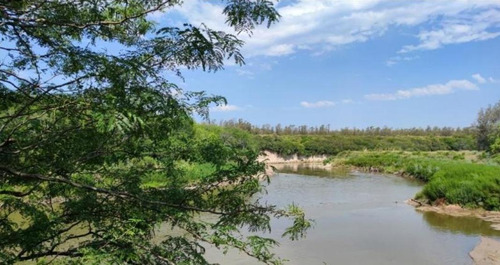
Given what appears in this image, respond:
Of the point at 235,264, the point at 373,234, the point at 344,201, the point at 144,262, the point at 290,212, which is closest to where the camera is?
the point at 144,262

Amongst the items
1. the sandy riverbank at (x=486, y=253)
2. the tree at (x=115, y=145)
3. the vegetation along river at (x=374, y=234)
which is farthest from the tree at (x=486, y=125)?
the tree at (x=115, y=145)

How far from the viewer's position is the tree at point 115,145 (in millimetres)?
2469

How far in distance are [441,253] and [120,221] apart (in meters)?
9.16

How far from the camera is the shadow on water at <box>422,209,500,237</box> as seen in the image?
39.7 ft

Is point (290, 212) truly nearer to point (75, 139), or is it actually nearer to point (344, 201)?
point (75, 139)

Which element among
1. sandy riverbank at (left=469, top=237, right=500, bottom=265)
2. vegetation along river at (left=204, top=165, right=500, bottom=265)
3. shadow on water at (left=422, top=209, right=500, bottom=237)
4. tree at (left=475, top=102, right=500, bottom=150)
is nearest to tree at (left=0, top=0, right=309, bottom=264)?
vegetation along river at (left=204, top=165, right=500, bottom=265)

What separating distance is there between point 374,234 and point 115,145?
10.2 meters

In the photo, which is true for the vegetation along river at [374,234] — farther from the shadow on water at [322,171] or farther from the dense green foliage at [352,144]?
the dense green foliage at [352,144]

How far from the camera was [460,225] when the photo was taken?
13.0 meters

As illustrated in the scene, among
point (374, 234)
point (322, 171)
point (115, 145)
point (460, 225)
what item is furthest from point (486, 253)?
point (322, 171)

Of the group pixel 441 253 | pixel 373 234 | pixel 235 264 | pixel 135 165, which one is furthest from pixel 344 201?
pixel 135 165

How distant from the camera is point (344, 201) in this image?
1797 cm

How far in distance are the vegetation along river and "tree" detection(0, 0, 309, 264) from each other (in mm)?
5583

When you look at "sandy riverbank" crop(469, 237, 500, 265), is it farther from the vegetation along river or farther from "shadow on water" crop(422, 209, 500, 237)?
"shadow on water" crop(422, 209, 500, 237)
